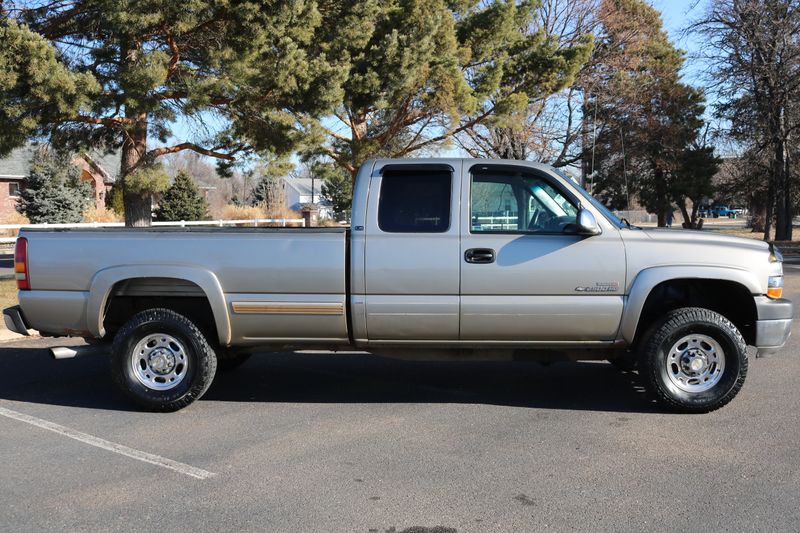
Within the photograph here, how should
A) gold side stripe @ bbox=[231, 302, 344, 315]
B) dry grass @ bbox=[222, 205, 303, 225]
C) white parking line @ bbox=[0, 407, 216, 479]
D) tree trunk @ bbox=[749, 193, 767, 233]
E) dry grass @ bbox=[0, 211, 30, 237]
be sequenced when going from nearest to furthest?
white parking line @ bbox=[0, 407, 216, 479]
gold side stripe @ bbox=[231, 302, 344, 315]
tree trunk @ bbox=[749, 193, 767, 233]
dry grass @ bbox=[0, 211, 30, 237]
dry grass @ bbox=[222, 205, 303, 225]

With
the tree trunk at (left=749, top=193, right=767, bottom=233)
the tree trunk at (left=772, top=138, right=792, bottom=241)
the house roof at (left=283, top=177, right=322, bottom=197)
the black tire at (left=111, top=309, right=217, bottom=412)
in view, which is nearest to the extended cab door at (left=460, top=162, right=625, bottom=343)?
the black tire at (left=111, top=309, right=217, bottom=412)

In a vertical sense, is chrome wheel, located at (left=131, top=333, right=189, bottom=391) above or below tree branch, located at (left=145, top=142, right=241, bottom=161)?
below

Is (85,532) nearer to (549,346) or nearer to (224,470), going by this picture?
(224,470)

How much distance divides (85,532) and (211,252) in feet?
8.26

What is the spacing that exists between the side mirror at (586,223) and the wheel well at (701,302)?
844mm

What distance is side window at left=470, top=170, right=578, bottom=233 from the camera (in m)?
5.79

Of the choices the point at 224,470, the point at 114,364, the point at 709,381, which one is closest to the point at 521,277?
the point at 709,381

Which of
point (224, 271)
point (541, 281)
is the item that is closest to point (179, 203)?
point (224, 271)

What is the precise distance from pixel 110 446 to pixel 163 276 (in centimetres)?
138

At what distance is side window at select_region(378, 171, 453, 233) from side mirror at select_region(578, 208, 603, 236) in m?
1.02

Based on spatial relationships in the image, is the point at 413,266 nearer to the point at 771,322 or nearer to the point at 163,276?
the point at 163,276

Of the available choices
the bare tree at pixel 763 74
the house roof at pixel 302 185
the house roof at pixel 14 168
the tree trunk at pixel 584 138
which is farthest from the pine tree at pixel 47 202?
the house roof at pixel 302 185

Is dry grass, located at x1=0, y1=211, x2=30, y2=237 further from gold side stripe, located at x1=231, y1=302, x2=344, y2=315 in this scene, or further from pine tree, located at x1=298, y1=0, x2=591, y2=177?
gold side stripe, located at x1=231, y1=302, x2=344, y2=315

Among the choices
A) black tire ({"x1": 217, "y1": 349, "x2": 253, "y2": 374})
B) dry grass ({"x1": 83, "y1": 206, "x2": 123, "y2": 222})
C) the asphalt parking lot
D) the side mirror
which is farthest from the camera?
dry grass ({"x1": 83, "y1": 206, "x2": 123, "y2": 222})
